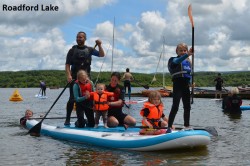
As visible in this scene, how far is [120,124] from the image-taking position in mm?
10172

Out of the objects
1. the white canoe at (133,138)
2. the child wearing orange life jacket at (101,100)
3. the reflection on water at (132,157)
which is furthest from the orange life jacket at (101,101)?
→ the reflection on water at (132,157)

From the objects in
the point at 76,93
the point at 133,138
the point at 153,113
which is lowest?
the point at 133,138

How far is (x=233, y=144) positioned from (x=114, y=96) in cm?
292

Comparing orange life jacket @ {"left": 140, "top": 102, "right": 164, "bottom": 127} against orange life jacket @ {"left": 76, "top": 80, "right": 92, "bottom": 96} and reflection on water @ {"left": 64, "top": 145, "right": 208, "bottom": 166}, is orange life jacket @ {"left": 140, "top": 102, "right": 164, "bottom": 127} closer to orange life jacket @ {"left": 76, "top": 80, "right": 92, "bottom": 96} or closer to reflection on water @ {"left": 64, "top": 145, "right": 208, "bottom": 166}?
reflection on water @ {"left": 64, "top": 145, "right": 208, "bottom": 166}

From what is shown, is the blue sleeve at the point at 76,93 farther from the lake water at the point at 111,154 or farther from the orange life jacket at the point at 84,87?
the lake water at the point at 111,154

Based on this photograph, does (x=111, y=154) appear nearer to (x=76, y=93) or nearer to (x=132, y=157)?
(x=132, y=157)

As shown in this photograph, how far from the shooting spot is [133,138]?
8.50 m

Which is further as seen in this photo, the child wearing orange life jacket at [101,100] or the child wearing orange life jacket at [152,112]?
the child wearing orange life jacket at [101,100]

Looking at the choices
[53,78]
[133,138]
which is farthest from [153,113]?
[53,78]

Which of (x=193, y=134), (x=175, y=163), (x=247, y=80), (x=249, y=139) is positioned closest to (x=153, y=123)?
(x=193, y=134)

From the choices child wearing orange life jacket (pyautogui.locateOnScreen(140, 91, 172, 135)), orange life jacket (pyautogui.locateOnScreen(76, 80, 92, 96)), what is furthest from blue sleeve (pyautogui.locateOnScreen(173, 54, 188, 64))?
orange life jacket (pyautogui.locateOnScreen(76, 80, 92, 96))

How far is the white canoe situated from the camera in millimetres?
8055

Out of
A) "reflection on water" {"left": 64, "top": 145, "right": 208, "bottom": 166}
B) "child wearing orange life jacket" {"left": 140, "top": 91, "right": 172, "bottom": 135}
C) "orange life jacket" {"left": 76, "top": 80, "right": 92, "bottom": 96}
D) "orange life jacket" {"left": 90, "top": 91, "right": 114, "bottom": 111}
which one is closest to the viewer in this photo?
"reflection on water" {"left": 64, "top": 145, "right": 208, "bottom": 166}

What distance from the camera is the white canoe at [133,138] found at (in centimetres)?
805
